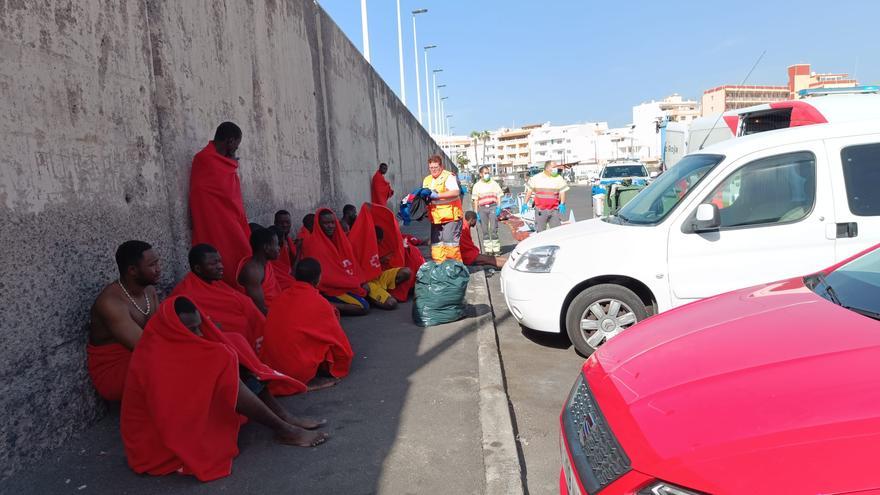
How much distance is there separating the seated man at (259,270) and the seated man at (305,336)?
0.64 meters

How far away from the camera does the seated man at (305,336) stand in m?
4.38

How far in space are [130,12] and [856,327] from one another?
4.78 metres

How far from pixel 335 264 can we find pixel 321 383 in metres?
2.22

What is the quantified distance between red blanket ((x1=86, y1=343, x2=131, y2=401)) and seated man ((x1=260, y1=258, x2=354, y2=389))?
1.03 meters

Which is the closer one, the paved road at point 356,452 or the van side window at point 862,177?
the paved road at point 356,452

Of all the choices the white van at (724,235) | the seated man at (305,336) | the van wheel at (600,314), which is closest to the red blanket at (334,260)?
the seated man at (305,336)

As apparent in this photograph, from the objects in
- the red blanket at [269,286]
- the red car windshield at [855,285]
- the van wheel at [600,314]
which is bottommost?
the van wheel at [600,314]

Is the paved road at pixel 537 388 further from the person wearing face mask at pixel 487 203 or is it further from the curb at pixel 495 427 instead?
the person wearing face mask at pixel 487 203

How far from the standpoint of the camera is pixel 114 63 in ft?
13.0

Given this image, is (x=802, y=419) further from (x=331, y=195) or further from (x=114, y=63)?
(x=331, y=195)

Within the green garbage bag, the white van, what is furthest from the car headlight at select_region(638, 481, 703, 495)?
the green garbage bag

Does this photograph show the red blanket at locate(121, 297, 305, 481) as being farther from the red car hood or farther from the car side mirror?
the car side mirror

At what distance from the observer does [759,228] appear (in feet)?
14.5

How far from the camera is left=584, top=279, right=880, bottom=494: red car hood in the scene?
1577 mm
